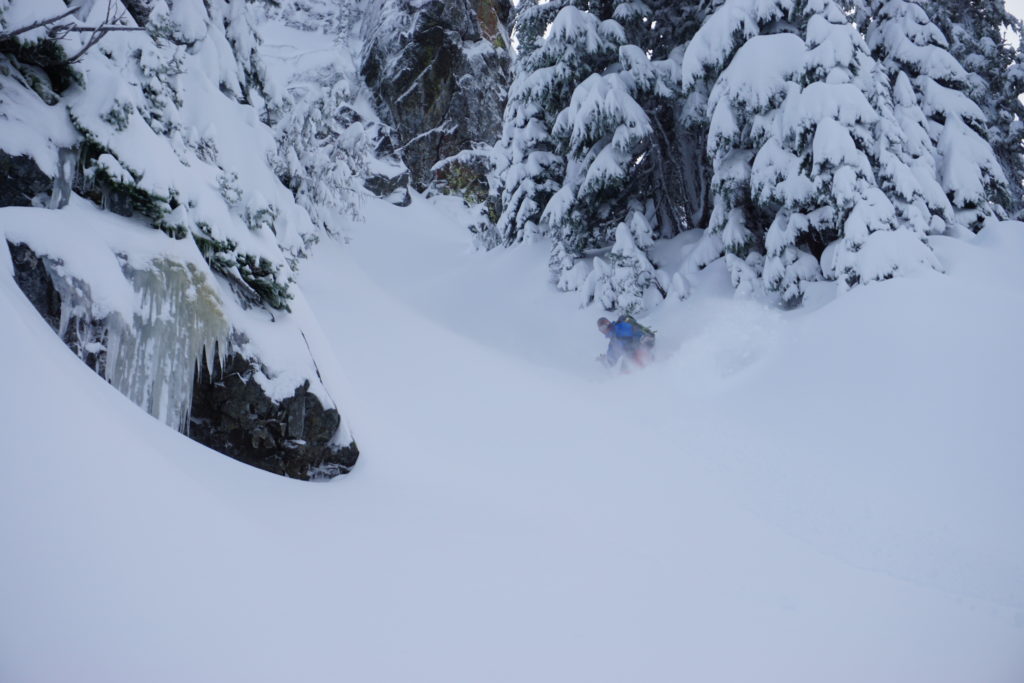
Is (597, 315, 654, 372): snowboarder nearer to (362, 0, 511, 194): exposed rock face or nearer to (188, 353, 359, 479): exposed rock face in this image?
(188, 353, 359, 479): exposed rock face

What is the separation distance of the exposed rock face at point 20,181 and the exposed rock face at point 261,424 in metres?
1.38

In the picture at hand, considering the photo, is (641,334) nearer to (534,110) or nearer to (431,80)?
(534,110)

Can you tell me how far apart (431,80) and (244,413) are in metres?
31.3

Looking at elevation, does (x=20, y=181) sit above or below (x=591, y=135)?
below

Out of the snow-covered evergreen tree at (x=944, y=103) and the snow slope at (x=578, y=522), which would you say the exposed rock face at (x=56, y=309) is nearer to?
the snow slope at (x=578, y=522)

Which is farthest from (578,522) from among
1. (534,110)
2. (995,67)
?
(995,67)

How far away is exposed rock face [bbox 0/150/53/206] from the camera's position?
10.5ft

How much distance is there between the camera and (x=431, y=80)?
31.4 m

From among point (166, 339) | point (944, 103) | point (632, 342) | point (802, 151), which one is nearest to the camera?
point (166, 339)

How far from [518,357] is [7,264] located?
30.7 feet

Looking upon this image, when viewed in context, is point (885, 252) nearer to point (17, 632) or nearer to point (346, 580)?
point (346, 580)

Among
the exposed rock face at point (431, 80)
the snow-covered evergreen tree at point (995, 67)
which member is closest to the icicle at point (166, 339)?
the snow-covered evergreen tree at point (995, 67)

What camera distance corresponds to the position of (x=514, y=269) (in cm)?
1488

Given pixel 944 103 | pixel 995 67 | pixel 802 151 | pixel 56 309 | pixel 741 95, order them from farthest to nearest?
1. pixel 995 67
2. pixel 944 103
3. pixel 741 95
4. pixel 802 151
5. pixel 56 309
